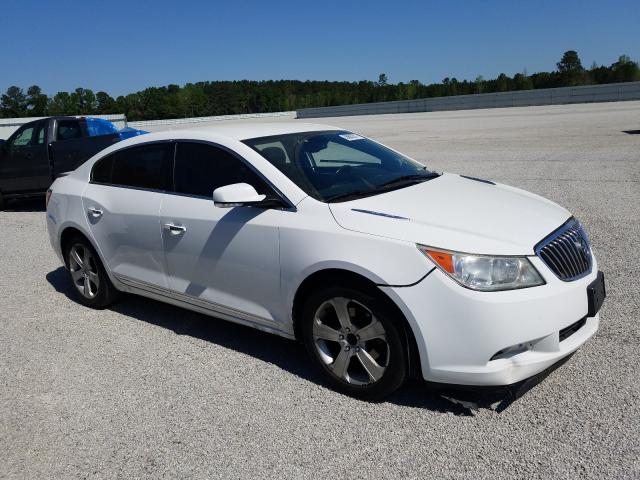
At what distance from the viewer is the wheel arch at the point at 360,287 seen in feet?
10.9

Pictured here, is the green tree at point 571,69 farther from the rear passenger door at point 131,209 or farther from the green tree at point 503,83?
the rear passenger door at point 131,209

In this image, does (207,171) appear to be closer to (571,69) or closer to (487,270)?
(487,270)

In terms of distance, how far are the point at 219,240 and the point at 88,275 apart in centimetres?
209

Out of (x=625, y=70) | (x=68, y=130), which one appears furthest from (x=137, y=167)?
(x=625, y=70)

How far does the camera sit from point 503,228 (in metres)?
Result: 3.41

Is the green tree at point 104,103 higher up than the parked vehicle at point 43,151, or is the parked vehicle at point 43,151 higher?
the green tree at point 104,103

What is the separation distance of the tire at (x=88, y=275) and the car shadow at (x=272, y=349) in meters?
0.19

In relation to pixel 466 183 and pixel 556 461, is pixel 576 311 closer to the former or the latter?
pixel 556 461

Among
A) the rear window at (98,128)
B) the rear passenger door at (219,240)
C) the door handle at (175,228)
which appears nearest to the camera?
the rear passenger door at (219,240)

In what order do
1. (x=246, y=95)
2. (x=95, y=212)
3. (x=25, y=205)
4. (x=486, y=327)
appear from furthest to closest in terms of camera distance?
(x=246, y=95), (x=25, y=205), (x=95, y=212), (x=486, y=327)

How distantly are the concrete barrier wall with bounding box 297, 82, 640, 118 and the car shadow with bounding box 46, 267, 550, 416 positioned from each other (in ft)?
135

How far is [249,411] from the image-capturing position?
11.7ft

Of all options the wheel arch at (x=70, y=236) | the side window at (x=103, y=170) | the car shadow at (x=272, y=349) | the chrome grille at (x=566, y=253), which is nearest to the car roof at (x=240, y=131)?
the side window at (x=103, y=170)

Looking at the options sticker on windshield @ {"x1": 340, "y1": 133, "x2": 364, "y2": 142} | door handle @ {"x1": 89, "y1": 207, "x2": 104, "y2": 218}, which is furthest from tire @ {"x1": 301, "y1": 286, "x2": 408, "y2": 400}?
door handle @ {"x1": 89, "y1": 207, "x2": 104, "y2": 218}
